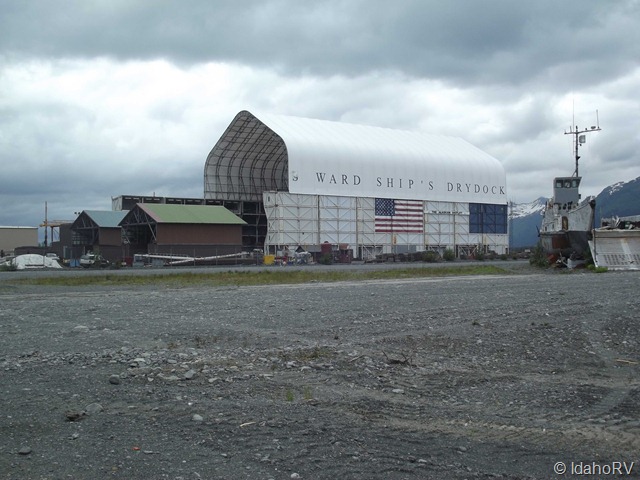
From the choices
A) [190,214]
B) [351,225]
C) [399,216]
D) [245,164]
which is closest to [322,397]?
[190,214]

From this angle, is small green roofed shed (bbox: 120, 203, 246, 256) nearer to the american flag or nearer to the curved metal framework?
the curved metal framework

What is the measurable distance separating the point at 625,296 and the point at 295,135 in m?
42.4

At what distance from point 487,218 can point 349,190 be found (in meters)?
19.9

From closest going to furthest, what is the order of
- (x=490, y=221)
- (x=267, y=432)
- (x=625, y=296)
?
(x=267, y=432), (x=625, y=296), (x=490, y=221)

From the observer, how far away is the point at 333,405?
19.4ft

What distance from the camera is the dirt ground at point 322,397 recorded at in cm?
455

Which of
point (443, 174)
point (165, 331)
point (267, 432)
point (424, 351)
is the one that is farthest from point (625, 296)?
point (443, 174)

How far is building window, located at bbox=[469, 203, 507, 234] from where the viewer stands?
67000mm

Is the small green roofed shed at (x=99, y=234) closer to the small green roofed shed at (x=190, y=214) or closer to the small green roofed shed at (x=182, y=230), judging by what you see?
the small green roofed shed at (x=182, y=230)

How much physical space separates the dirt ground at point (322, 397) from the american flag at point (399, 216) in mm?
47280


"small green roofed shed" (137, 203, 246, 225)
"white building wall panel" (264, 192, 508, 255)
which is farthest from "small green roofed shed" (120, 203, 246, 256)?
"white building wall panel" (264, 192, 508, 255)

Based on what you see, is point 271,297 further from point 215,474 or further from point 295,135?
point 295,135

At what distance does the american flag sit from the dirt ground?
4728 cm

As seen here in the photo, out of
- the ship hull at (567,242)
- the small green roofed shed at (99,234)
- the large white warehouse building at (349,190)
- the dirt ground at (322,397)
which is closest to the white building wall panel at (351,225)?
the large white warehouse building at (349,190)
